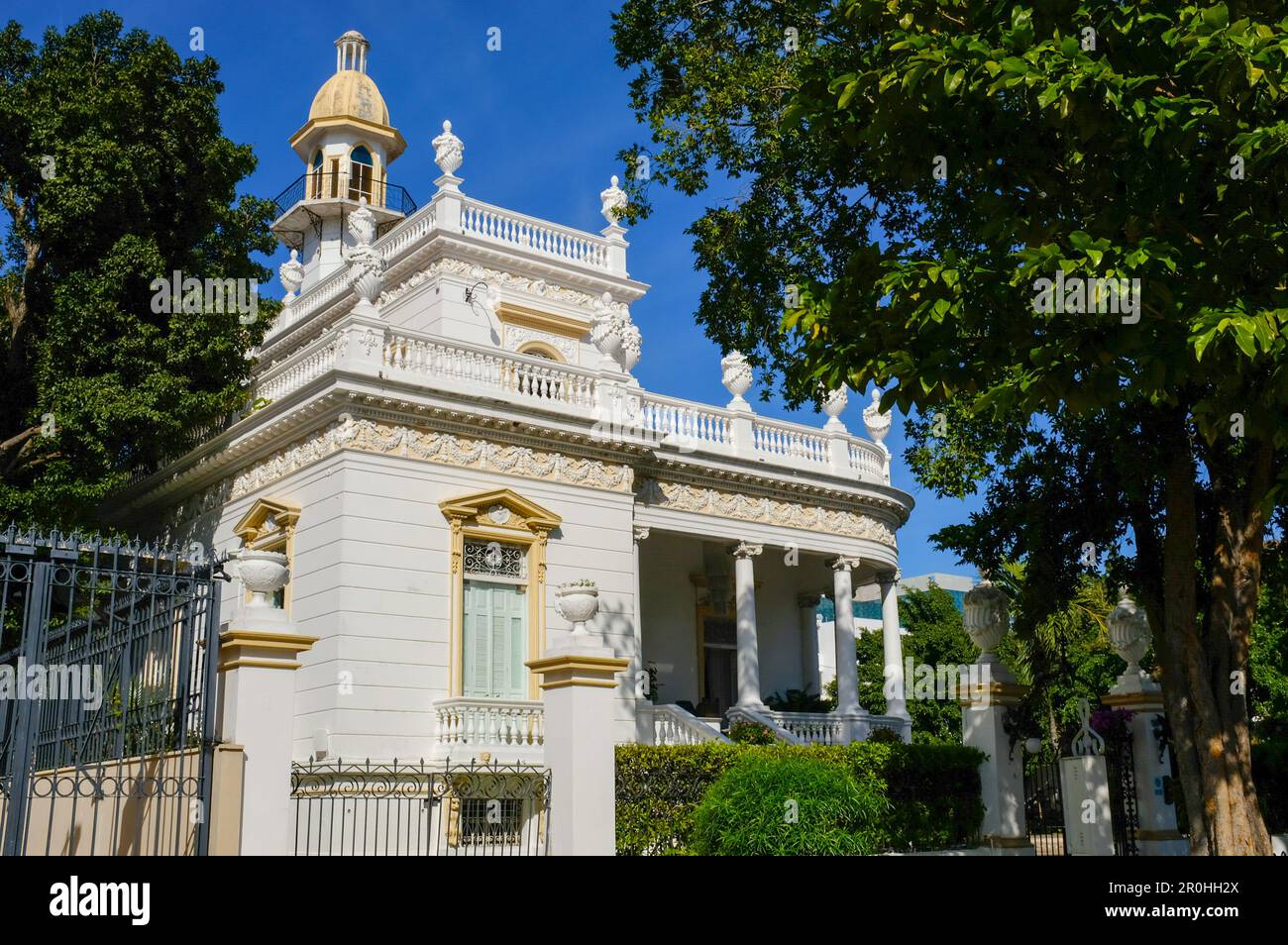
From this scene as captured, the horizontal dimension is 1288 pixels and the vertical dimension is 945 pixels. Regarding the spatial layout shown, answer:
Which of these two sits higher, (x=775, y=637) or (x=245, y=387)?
(x=245, y=387)

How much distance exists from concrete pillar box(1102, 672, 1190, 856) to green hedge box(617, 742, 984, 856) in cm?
238

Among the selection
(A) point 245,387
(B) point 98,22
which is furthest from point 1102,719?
(B) point 98,22

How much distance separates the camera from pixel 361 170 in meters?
31.0

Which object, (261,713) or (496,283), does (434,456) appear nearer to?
(496,283)

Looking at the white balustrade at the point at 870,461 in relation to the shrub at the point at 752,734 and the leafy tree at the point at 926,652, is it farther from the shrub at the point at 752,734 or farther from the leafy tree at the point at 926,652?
the leafy tree at the point at 926,652

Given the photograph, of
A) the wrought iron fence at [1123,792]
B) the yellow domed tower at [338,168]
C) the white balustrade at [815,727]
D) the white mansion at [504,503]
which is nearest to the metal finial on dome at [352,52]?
the yellow domed tower at [338,168]

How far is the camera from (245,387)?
19.8 meters

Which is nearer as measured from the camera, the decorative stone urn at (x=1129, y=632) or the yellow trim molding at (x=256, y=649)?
the yellow trim molding at (x=256, y=649)

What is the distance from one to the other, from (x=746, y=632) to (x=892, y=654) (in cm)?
406

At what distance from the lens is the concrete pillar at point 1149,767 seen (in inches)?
521

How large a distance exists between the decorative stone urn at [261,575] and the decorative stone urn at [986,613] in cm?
701
